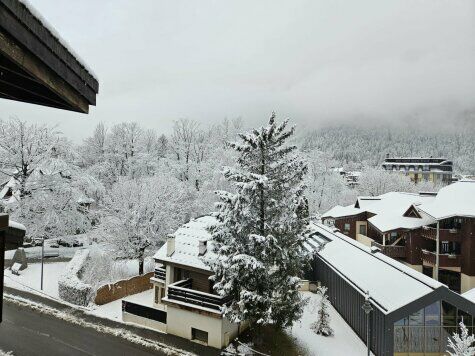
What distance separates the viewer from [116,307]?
81.4 ft

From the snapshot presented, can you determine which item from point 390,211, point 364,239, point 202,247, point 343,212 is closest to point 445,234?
point 390,211

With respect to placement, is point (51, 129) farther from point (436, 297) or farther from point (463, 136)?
point (463, 136)

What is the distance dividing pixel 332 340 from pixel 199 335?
24.1 ft

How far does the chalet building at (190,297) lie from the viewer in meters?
19.3

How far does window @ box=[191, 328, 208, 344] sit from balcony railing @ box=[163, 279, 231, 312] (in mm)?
1724

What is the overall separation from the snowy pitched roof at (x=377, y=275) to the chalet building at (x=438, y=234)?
6.67 meters

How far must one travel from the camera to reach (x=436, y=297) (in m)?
17.3

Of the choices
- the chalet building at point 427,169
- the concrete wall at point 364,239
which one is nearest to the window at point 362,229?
the concrete wall at point 364,239

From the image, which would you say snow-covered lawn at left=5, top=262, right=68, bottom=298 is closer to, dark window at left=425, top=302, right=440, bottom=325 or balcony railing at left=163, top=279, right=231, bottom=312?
balcony railing at left=163, top=279, right=231, bottom=312

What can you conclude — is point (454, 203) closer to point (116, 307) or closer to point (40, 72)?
point (116, 307)

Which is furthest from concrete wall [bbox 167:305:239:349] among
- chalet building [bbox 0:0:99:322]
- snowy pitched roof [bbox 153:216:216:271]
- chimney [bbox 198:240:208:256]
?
chalet building [bbox 0:0:99:322]

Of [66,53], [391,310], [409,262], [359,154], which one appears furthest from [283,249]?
[359,154]

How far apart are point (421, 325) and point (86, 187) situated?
29805 mm

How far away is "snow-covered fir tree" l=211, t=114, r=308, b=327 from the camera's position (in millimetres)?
17203
